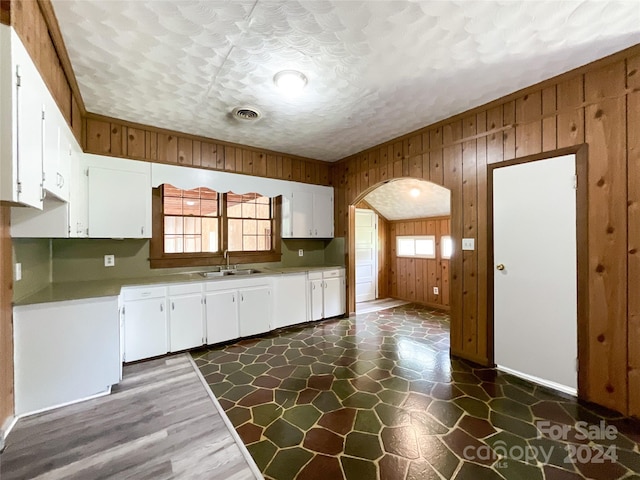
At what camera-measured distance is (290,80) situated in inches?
93.0

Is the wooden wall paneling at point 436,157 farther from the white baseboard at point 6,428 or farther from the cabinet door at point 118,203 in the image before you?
the white baseboard at point 6,428

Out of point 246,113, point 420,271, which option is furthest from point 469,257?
point 246,113

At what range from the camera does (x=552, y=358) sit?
250 centimetres

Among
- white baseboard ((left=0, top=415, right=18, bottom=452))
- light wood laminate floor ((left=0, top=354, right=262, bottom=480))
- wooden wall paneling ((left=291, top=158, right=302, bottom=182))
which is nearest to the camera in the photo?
light wood laminate floor ((left=0, top=354, right=262, bottom=480))

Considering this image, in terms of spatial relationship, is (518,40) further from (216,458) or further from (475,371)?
(216,458)

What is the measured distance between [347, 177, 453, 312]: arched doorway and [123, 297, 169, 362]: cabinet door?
2.81m

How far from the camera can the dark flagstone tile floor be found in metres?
1.67

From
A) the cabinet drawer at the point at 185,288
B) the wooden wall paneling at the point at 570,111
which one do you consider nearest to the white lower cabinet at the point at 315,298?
the cabinet drawer at the point at 185,288

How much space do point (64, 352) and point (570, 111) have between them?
4.62 metres

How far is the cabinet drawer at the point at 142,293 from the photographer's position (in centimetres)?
295

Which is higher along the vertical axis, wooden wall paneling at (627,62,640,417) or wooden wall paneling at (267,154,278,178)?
wooden wall paneling at (267,154,278,178)

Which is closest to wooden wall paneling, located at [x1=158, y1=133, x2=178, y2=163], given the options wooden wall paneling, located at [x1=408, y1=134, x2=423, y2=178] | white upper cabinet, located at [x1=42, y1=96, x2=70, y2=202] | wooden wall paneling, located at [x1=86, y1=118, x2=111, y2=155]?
wooden wall paneling, located at [x1=86, y1=118, x2=111, y2=155]

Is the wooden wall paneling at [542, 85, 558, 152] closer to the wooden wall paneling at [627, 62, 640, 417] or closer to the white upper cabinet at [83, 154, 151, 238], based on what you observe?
the wooden wall paneling at [627, 62, 640, 417]

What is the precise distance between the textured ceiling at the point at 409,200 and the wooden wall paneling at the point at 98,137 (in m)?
3.81
